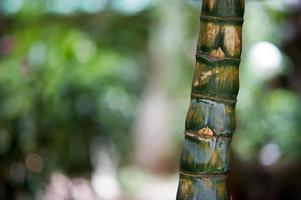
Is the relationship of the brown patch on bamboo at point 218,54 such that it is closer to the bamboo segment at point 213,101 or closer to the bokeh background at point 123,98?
the bamboo segment at point 213,101

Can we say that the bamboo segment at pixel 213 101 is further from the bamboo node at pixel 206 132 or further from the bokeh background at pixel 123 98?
the bokeh background at pixel 123 98

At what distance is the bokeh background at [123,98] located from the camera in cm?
269

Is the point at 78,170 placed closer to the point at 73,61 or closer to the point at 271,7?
the point at 73,61

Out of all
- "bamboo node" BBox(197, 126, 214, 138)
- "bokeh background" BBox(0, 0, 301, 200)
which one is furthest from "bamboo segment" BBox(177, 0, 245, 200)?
"bokeh background" BBox(0, 0, 301, 200)

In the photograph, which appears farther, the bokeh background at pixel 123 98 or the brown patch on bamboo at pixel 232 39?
the bokeh background at pixel 123 98

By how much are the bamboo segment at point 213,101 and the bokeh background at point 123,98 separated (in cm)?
138

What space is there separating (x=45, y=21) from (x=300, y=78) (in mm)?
1288

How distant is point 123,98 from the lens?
3.85 meters

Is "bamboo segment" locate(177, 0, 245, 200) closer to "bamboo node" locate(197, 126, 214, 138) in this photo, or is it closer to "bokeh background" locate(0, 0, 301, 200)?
"bamboo node" locate(197, 126, 214, 138)

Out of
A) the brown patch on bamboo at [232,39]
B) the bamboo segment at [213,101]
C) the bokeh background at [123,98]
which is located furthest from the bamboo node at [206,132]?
the bokeh background at [123,98]

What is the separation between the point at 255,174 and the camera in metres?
2.67

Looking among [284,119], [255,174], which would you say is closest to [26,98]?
[255,174]

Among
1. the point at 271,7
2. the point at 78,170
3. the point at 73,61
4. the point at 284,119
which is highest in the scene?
the point at 271,7

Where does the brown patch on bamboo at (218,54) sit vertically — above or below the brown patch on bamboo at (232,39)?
below
